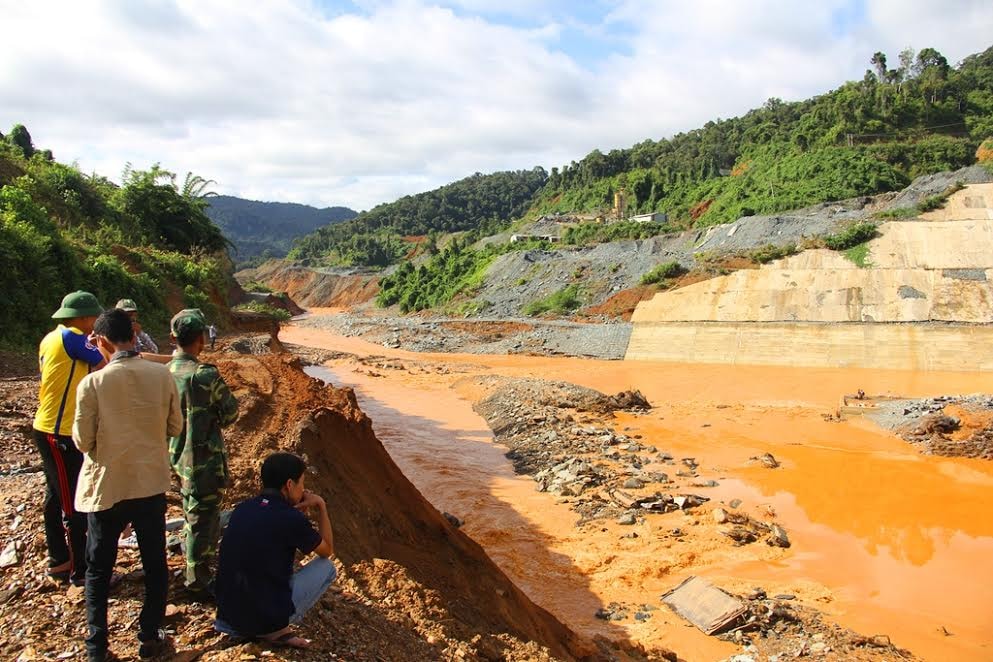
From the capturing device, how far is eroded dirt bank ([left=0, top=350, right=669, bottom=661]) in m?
3.49

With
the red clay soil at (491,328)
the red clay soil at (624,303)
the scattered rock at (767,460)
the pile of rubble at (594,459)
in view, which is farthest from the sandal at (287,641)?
the red clay soil at (491,328)

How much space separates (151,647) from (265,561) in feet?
2.28

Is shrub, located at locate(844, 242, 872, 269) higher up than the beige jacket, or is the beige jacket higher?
shrub, located at locate(844, 242, 872, 269)

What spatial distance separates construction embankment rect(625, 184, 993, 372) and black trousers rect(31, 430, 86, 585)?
26122 mm

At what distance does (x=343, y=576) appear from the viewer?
462cm

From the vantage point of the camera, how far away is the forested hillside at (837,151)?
46.8m

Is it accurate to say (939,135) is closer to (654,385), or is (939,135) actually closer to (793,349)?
(793,349)

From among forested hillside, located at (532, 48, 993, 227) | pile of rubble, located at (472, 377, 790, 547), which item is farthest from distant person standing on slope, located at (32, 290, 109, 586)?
forested hillside, located at (532, 48, 993, 227)

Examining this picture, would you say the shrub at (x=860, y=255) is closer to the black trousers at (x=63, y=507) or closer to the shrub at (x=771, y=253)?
the shrub at (x=771, y=253)

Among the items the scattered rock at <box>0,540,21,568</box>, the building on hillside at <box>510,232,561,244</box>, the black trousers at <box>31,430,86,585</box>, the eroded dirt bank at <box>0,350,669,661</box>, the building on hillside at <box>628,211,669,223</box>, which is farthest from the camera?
the building on hillside at <box>628,211,669,223</box>

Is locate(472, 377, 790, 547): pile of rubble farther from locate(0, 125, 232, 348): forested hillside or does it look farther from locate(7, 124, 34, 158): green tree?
locate(7, 124, 34, 158): green tree

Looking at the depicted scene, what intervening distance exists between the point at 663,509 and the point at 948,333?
20.6m

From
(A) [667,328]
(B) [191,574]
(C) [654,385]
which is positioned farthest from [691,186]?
(B) [191,574]

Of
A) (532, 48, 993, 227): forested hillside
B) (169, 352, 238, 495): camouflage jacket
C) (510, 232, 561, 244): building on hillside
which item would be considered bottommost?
(169, 352, 238, 495): camouflage jacket
